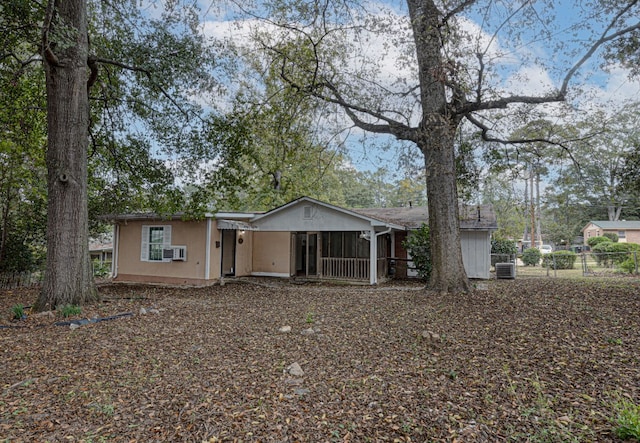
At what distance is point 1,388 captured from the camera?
139 inches

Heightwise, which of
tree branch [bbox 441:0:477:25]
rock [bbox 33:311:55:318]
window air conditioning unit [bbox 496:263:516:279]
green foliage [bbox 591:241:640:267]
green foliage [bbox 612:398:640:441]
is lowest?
green foliage [bbox 612:398:640:441]

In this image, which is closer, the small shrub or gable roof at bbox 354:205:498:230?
the small shrub

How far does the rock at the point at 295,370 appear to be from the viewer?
12.8 feet

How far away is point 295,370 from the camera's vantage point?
397cm

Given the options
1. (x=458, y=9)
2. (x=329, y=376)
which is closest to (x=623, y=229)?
(x=458, y=9)

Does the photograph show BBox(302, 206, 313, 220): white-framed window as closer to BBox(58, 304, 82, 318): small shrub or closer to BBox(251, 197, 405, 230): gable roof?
BBox(251, 197, 405, 230): gable roof

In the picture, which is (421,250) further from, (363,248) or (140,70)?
(140,70)

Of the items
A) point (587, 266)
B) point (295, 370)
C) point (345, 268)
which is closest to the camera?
point (295, 370)

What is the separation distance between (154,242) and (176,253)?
4.36ft

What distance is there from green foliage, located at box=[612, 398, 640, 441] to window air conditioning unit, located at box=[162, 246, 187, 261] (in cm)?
1219

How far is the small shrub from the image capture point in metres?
6.30

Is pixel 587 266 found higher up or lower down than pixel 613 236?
lower down

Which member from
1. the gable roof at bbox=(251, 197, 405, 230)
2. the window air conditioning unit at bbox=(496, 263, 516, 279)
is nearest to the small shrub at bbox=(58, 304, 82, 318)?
the gable roof at bbox=(251, 197, 405, 230)

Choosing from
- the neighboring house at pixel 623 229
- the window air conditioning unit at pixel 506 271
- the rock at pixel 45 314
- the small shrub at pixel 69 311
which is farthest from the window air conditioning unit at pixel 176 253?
the neighboring house at pixel 623 229
